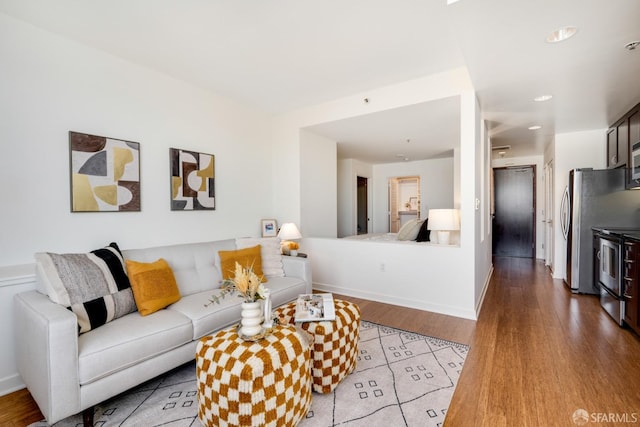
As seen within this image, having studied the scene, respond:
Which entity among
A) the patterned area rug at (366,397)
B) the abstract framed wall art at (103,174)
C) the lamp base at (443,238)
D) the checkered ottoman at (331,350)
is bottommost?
the patterned area rug at (366,397)

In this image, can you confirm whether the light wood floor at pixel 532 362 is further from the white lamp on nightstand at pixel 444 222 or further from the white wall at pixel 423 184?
the white wall at pixel 423 184

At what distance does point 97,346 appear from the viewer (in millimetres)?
1641

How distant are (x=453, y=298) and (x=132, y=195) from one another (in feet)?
11.2

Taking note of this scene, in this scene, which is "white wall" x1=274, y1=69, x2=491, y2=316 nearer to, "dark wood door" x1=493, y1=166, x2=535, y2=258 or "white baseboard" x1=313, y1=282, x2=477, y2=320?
"white baseboard" x1=313, y1=282, x2=477, y2=320

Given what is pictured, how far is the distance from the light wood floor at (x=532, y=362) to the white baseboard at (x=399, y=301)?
0.30 feet

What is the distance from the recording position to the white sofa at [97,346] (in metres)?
1.50

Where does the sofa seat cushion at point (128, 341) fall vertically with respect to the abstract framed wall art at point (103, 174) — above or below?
below

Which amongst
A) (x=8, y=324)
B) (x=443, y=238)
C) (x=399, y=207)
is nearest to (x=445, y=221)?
(x=443, y=238)

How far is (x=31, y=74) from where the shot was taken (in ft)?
7.32

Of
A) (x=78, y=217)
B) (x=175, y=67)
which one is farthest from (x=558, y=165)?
(x=78, y=217)

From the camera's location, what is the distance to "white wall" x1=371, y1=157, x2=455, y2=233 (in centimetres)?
702

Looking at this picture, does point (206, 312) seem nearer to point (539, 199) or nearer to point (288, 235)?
point (288, 235)

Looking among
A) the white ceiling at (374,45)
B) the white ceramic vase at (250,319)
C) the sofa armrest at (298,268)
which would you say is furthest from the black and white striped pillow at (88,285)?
the white ceiling at (374,45)

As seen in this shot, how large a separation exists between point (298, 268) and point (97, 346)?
1869mm
